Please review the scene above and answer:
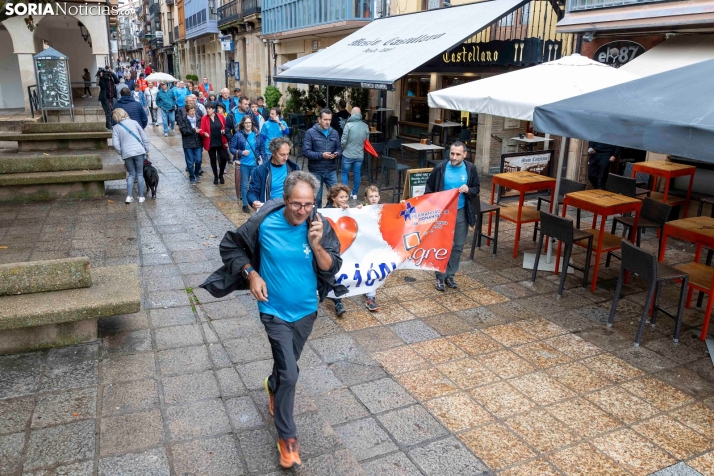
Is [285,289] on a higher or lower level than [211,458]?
higher

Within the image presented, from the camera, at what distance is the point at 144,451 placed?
12.5 feet

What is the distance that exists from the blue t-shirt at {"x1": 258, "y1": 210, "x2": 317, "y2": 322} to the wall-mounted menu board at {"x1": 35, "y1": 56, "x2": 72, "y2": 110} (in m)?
15.5

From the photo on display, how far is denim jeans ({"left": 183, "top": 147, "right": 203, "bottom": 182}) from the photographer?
12406mm

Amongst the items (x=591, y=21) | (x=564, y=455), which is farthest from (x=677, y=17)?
(x=564, y=455)

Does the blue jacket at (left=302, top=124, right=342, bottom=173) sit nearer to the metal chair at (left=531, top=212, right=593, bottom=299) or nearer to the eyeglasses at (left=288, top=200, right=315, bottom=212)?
the metal chair at (left=531, top=212, right=593, bottom=299)

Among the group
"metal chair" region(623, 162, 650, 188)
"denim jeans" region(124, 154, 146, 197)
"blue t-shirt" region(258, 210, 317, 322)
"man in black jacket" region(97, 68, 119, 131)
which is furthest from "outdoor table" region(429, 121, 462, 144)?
"blue t-shirt" region(258, 210, 317, 322)

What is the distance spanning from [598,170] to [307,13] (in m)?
13.6

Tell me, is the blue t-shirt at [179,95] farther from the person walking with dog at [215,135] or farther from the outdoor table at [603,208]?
the outdoor table at [603,208]

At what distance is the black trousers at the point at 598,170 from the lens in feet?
35.6

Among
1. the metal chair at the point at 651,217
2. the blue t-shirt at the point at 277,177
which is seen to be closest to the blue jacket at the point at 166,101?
the blue t-shirt at the point at 277,177

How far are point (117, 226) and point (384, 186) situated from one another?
18.1ft

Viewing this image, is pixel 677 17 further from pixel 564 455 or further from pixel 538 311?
pixel 564 455

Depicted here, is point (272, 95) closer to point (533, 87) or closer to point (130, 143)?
point (130, 143)

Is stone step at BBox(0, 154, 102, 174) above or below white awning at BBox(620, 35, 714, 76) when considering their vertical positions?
below
